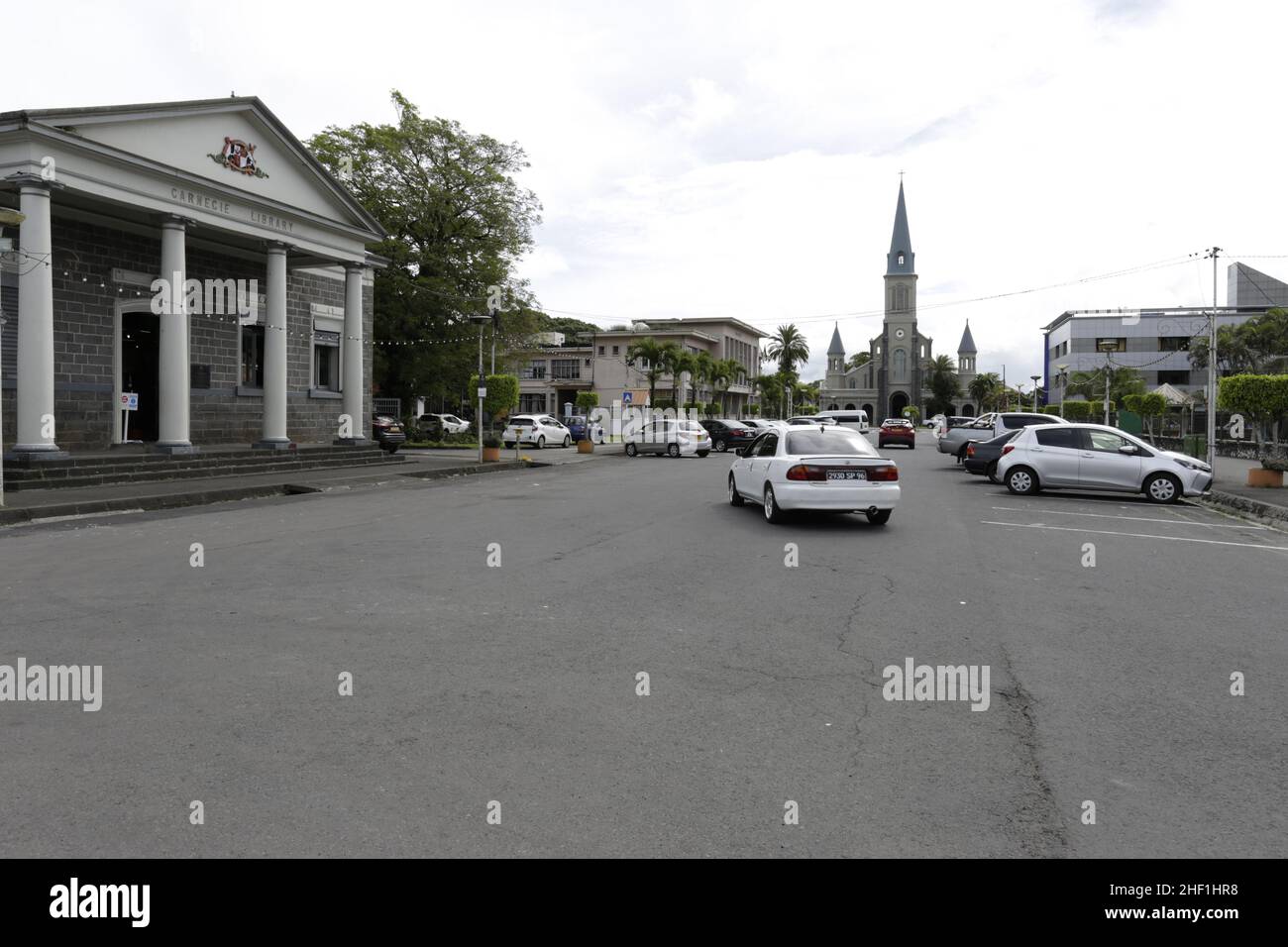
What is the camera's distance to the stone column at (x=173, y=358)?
21453mm

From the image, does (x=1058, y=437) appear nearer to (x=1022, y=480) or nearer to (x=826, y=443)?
(x=1022, y=480)

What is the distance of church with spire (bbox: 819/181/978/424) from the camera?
135m

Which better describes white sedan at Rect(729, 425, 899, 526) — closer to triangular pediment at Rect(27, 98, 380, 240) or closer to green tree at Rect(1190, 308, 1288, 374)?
triangular pediment at Rect(27, 98, 380, 240)

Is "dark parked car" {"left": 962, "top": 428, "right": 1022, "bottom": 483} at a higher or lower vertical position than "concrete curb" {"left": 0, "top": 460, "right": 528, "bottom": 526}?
higher

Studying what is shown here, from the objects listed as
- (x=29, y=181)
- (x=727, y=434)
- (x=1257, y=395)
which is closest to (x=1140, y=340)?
(x=727, y=434)

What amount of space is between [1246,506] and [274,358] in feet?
74.5

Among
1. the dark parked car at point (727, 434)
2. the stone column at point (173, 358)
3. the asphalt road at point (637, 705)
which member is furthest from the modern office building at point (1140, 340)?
the asphalt road at point (637, 705)

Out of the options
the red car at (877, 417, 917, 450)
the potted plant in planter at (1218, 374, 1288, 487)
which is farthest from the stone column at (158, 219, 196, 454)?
the red car at (877, 417, 917, 450)

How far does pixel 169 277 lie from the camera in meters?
21.3

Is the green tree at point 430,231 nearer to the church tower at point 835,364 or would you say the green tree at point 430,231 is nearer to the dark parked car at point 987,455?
the dark parked car at point 987,455

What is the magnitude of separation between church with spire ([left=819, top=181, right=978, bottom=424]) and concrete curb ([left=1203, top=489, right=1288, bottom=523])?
383 ft
